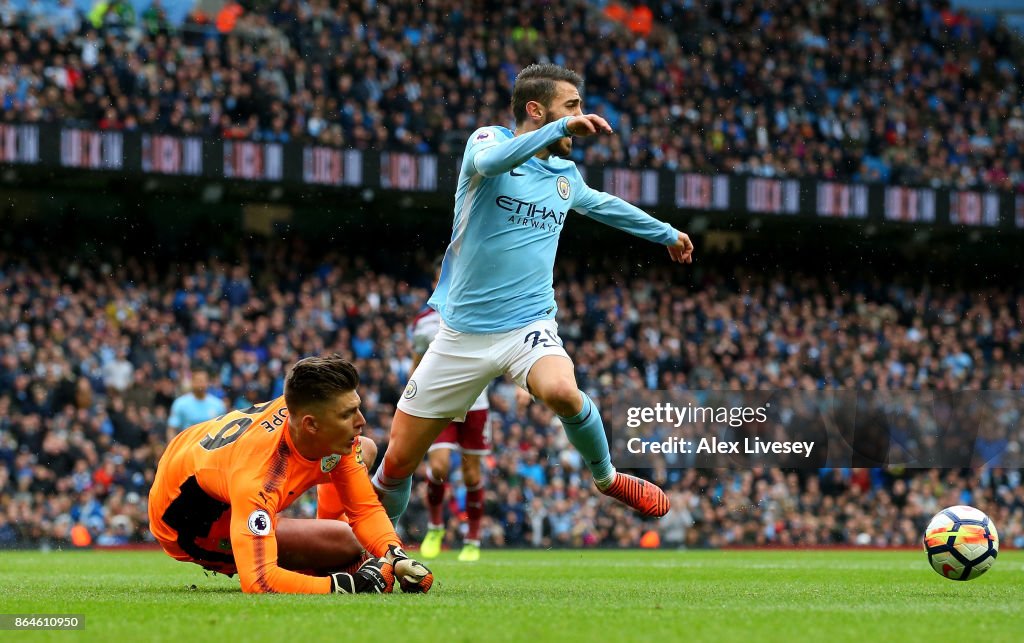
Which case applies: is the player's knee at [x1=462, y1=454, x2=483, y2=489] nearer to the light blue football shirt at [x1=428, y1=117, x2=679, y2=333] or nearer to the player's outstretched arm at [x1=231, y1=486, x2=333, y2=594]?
the light blue football shirt at [x1=428, y1=117, x2=679, y2=333]

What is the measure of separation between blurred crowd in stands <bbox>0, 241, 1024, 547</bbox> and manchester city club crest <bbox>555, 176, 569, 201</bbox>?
7.35m

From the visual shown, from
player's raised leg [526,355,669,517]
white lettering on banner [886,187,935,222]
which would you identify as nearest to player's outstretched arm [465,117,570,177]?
player's raised leg [526,355,669,517]

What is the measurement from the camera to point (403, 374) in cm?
2000

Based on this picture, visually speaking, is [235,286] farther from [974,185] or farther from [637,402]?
[974,185]

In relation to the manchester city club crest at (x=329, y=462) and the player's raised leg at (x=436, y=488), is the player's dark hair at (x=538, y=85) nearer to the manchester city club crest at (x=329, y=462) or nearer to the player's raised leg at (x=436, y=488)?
the manchester city club crest at (x=329, y=462)

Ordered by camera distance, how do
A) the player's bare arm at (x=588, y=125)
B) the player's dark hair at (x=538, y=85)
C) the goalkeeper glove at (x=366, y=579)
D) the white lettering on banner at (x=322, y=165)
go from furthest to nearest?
the white lettering on banner at (x=322, y=165), the player's dark hair at (x=538, y=85), the player's bare arm at (x=588, y=125), the goalkeeper glove at (x=366, y=579)

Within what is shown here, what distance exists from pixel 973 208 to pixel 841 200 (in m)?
3.01

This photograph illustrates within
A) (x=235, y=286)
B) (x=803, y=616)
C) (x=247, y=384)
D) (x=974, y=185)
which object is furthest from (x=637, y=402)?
(x=803, y=616)

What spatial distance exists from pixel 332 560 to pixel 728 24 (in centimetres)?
2512

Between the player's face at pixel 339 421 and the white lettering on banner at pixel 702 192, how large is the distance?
19.7 meters

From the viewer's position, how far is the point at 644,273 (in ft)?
85.6

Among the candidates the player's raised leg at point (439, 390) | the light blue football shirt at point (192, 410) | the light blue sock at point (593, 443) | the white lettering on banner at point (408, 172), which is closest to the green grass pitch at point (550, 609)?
the light blue sock at point (593, 443)

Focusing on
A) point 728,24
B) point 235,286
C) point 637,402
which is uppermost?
point 728,24

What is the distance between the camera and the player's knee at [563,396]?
21.4 ft
